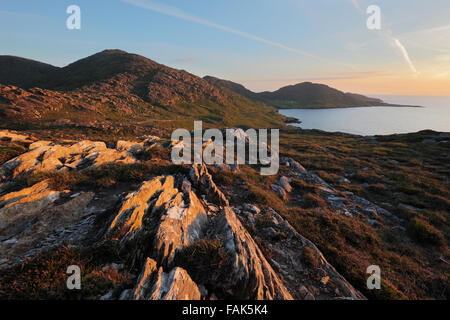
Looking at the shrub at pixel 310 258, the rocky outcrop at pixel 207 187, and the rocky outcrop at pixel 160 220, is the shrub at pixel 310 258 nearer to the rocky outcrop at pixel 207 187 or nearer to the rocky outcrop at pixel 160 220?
the rocky outcrop at pixel 160 220

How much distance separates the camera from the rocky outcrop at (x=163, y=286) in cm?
449

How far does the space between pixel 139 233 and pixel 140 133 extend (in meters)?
59.7

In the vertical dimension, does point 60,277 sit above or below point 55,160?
below

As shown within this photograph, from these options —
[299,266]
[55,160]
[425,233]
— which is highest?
[55,160]

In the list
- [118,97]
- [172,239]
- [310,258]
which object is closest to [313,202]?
[310,258]

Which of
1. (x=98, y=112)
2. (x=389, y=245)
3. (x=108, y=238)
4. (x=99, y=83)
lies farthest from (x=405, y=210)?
(x=99, y=83)

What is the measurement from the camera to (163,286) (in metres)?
4.73

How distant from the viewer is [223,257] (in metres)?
5.56

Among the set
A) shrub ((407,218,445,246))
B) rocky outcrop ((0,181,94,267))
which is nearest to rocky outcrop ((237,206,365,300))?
rocky outcrop ((0,181,94,267))

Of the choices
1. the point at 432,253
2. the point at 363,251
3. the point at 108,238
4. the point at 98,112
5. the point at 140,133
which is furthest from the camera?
the point at 98,112

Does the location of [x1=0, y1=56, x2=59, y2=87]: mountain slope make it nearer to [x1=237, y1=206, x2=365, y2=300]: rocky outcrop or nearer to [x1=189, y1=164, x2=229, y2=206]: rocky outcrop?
[x1=189, y1=164, x2=229, y2=206]: rocky outcrop

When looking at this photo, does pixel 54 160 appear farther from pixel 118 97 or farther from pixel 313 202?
pixel 118 97

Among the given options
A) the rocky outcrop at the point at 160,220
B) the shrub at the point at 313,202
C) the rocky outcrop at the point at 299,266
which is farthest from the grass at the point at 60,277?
the shrub at the point at 313,202

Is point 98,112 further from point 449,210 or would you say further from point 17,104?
point 449,210
